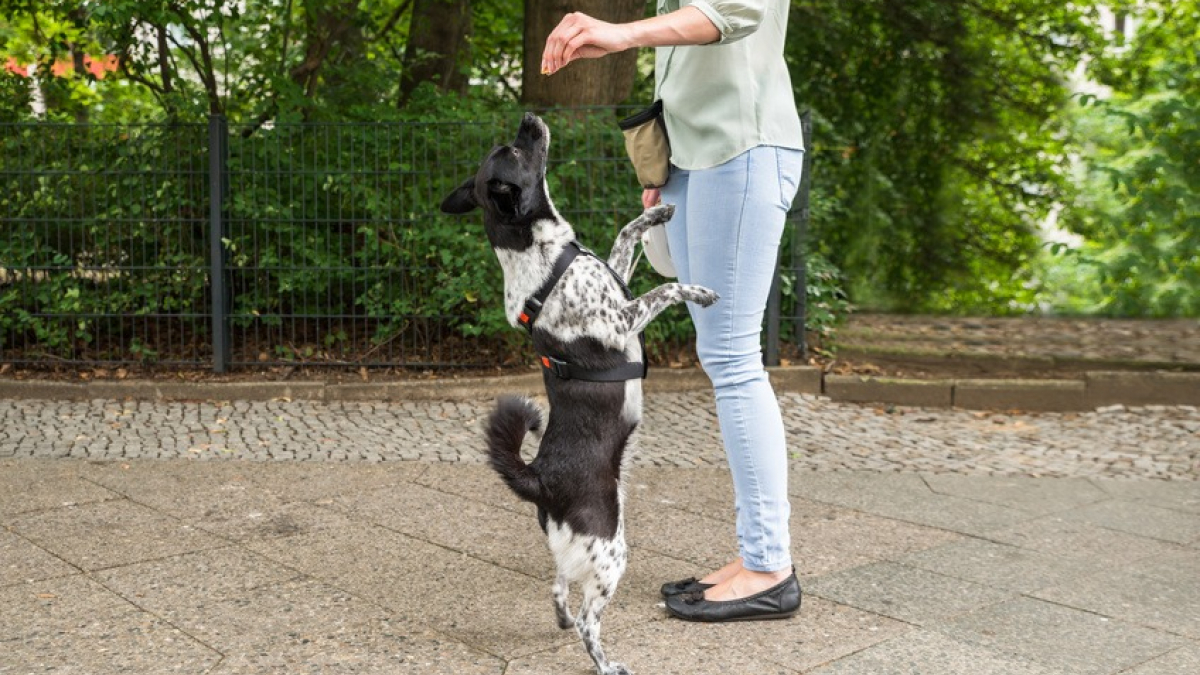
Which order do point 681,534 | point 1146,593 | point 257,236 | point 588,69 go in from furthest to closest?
point 588,69 < point 257,236 < point 681,534 < point 1146,593

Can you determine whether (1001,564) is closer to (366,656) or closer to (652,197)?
(652,197)

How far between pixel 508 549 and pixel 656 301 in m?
1.42

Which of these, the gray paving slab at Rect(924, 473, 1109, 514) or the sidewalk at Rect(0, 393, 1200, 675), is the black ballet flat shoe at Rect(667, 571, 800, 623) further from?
the gray paving slab at Rect(924, 473, 1109, 514)

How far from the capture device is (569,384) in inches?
130

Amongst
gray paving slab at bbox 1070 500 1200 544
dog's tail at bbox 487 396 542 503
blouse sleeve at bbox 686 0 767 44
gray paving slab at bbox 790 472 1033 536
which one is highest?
blouse sleeve at bbox 686 0 767 44

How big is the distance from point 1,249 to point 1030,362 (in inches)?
285

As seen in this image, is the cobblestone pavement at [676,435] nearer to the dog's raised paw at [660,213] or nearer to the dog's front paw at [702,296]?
the dog's raised paw at [660,213]

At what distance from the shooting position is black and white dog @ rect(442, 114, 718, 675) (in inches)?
125

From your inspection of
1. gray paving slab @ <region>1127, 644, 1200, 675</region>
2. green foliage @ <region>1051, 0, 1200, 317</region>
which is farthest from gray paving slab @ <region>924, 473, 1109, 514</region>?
green foliage @ <region>1051, 0, 1200, 317</region>

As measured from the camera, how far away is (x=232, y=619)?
3.55 m

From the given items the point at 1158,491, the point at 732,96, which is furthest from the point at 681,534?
the point at 1158,491

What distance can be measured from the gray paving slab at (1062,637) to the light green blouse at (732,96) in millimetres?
1551

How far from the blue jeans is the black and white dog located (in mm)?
131

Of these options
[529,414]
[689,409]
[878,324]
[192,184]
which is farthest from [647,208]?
[878,324]
